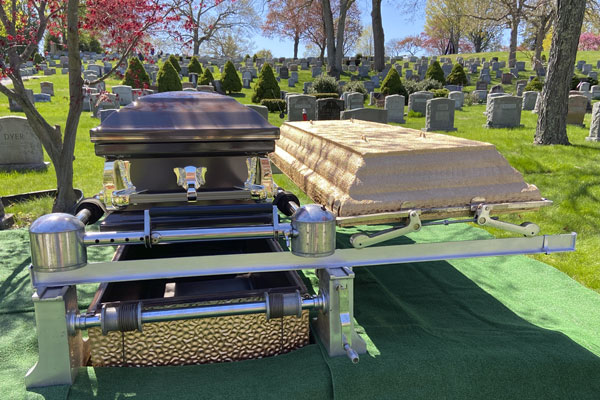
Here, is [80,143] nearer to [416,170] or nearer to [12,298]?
[12,298]

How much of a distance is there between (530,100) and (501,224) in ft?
59.1

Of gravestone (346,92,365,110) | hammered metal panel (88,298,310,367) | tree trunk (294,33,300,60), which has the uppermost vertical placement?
tree trunk (294,33,300,60)

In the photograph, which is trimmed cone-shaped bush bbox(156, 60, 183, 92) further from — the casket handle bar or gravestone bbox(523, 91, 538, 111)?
the casket handle bar

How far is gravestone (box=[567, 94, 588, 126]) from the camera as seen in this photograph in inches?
541

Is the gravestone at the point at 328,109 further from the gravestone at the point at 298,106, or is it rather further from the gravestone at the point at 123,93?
the gravestone at the point at 123,93

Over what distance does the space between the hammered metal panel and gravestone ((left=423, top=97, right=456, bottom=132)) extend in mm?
12063

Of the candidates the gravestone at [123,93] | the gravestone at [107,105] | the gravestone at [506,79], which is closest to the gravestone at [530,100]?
the gravestone at [506,79]

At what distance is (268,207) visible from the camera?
2783 millimetres

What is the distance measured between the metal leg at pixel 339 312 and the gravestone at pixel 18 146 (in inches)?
318

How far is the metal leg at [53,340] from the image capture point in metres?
1.98

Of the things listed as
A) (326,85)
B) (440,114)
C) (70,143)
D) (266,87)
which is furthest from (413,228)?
(266,87)

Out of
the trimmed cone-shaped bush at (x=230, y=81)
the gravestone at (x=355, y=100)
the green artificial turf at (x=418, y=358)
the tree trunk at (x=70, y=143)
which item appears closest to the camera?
the green artificial turf at (x=418, y=358)

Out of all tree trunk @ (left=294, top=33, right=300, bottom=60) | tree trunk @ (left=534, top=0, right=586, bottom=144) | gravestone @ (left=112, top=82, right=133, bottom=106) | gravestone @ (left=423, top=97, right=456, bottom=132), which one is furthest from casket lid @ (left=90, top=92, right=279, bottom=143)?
tree trunk @ (left=294, top=33, right=300, bottom=60)

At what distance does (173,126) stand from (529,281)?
2997 millimetres
